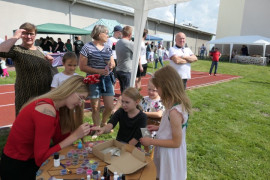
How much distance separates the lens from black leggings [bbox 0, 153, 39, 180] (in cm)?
185

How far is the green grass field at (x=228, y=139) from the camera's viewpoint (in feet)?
10.1

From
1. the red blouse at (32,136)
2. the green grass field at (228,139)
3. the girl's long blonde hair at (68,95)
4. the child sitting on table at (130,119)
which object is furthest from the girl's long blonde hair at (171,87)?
the green grass field at (228,139)

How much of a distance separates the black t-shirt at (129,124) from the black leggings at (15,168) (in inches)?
38.1

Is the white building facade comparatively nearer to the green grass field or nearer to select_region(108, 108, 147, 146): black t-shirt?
the green grass field

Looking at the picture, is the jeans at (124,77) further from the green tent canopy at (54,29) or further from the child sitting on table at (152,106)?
the green tent canopy at (54,29)

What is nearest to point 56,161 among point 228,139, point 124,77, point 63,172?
point 63,172

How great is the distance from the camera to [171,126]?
1919 millimetres

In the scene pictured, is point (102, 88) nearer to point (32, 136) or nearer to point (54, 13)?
point (32, 136)

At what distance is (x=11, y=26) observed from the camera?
13250 mm

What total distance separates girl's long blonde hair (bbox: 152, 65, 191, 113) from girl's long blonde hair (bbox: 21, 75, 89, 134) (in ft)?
2.39

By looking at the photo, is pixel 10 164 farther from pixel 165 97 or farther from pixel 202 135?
pixel 202 135

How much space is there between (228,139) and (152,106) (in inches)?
78.5

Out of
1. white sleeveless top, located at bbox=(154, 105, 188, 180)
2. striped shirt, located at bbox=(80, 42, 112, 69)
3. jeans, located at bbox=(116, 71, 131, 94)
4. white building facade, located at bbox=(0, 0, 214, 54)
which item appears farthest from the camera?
white building facade, located at bbox=(0, 0, 214, 54)

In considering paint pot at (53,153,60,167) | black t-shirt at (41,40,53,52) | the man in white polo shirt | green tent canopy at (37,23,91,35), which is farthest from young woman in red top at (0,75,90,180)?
black t-shirt at (41,40,53,52)
